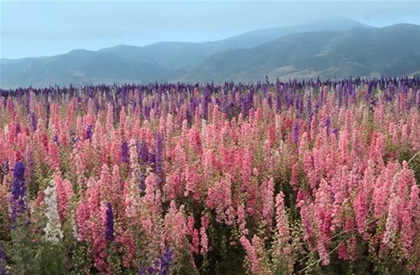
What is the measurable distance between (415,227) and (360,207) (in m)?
Answer: 0.56

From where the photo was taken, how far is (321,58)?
69.8 metres

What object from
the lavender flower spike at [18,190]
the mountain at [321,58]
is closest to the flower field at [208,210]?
the lavender flower spike at [18,190]

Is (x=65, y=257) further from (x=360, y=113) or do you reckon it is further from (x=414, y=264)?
(x=360, y=113)

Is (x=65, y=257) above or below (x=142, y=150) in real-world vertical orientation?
below

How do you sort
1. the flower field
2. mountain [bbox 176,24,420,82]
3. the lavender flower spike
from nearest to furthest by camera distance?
1. the lavender flower spike
2. the flower field
3. mountain [bbox 176,24,420,82]

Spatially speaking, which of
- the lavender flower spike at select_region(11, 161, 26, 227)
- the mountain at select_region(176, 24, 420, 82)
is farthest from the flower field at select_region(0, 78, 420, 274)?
the mountain at select_region(176, 24, 420, 82)

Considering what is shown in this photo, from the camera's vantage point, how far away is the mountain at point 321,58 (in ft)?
196

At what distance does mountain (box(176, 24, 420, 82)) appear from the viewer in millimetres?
59812

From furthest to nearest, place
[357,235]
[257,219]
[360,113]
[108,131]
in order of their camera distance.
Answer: [360,113] → [108,131] → [257,219] → [357,235]

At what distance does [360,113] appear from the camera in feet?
38.5

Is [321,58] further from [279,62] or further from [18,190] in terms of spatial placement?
[18,190]

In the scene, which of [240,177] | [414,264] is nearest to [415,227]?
[414,264]

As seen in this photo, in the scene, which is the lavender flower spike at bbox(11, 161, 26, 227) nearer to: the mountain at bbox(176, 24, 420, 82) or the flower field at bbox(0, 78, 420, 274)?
the flower field at bbox(0, 78, 420, 274)

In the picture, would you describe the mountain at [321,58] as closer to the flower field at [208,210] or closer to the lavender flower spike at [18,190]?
the flower field at [208,210]
